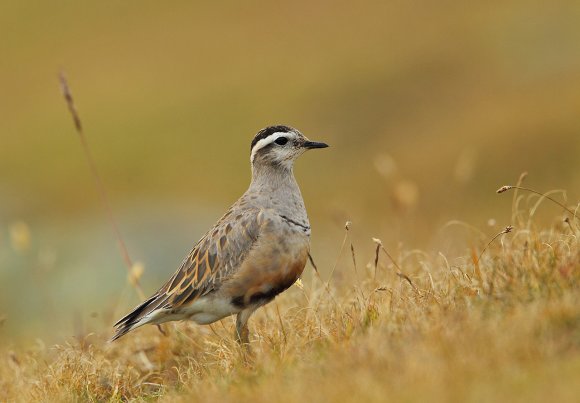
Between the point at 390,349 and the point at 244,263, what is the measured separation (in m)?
2.69

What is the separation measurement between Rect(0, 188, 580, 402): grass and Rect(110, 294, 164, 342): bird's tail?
400 mm

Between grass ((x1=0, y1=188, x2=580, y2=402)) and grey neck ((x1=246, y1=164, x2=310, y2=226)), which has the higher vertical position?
grey neck ((x1=246, y1=164, x2=310, y2=226))

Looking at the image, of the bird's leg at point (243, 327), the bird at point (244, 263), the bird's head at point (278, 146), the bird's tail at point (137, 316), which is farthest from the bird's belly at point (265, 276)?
the bird's head at point (278, 146)

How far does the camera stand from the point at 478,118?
3431 centimetres

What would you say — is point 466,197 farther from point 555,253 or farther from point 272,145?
point 555,253

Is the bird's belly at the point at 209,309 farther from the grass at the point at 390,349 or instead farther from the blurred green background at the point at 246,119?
the blurred green background at the point at 246,119

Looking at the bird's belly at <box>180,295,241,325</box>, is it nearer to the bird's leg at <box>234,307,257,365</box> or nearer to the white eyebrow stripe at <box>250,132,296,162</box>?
the bird's leg at <box>234,307,257,365</box>

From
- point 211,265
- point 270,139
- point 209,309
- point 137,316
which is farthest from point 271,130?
point 137,316

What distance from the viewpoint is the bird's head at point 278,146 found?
9.42m

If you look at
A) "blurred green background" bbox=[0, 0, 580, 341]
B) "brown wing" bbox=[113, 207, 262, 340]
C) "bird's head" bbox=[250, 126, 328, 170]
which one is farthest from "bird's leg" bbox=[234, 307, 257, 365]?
"blurred green background" bbox=[0, 0, 580, 341]

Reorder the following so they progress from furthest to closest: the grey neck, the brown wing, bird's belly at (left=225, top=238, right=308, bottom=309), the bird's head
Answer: the bird's head → the grey neck → the brown wing → bird's belly at (left=225, top=238, right=308, bottom=309)

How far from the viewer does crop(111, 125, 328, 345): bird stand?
8469 mm

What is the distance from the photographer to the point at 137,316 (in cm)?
895

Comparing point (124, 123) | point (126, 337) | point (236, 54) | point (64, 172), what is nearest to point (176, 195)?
point (64, 172)
